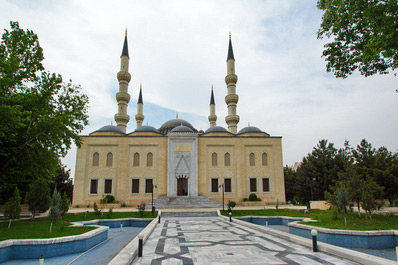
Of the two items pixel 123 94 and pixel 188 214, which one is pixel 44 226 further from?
pixel 123 94

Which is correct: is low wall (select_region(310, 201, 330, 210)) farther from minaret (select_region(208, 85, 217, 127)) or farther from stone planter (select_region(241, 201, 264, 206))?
minaret (select_region(208, 85, 217, 127))

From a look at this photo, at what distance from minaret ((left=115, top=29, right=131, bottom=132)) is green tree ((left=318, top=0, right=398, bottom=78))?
2356 cm

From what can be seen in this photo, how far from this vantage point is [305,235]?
9.59m

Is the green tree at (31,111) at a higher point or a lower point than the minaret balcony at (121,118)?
lower

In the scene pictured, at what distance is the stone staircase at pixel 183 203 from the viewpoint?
2248 centimetres

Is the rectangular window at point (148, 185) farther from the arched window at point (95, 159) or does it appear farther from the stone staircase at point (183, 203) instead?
the arched window at point (95, 159)

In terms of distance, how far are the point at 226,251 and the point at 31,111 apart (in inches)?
363

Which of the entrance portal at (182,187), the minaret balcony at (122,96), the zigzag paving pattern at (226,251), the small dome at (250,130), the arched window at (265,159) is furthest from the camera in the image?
the minaret balcony at (122,96)

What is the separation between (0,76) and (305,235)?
13696 millimetres

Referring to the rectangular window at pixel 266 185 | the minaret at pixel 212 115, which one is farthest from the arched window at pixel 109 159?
the minaret at pixel 212 115

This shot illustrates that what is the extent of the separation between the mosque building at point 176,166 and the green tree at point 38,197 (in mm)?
10298

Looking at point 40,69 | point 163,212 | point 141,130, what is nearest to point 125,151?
point 141,130

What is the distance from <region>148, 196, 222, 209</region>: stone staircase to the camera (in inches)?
885

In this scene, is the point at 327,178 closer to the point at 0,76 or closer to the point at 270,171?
the point at 270,171
